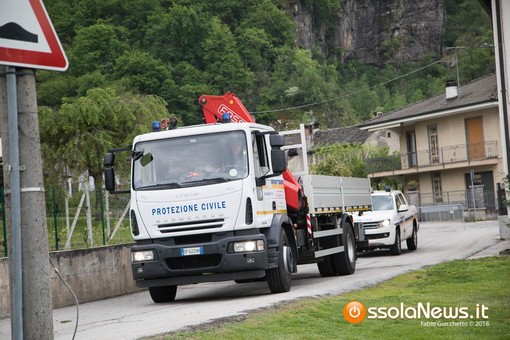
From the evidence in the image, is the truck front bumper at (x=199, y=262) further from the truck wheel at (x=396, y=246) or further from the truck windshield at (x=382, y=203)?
the truck windshield at (x=382, y=203)

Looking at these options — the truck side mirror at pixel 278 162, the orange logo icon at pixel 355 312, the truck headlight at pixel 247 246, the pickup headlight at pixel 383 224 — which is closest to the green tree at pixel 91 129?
the pickup headlight at pixel 383 224

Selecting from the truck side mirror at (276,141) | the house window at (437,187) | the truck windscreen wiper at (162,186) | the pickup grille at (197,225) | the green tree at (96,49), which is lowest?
the pickup grille at (197,225)

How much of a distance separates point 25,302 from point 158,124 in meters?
10.6

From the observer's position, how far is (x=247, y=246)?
47.8ft

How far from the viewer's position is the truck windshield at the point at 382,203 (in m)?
26.2

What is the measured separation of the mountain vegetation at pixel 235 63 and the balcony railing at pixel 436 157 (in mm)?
8472

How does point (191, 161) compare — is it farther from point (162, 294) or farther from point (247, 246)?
point (162, 294)

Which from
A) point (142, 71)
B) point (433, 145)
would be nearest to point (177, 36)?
point (142, 71)

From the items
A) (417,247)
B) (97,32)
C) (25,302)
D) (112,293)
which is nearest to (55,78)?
(97,32)

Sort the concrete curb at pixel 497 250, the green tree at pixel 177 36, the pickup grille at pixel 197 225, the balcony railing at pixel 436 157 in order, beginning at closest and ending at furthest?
1. the pickup grille at pixel 197 225
2. the concrete curb at pixel 497 250
3. the balcony railing at pixel 436 157
4. the green tree at pixel 177 36

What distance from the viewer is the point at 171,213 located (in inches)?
580

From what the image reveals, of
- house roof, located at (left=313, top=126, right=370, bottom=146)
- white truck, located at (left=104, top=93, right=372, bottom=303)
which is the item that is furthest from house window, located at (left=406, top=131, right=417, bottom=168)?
white truck, located at (left=104, top=93, right=372, bottom=303)

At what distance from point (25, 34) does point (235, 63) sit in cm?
10609

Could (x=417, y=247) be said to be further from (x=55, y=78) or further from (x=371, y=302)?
(x=55, y=78)
